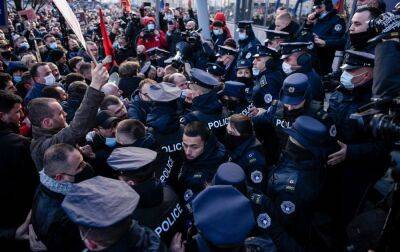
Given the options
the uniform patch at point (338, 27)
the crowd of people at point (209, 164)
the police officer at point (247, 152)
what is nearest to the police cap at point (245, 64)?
the crowd of people at point (209, 164)

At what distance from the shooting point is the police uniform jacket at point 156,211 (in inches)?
89.0

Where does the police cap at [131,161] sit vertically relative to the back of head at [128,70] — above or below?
above

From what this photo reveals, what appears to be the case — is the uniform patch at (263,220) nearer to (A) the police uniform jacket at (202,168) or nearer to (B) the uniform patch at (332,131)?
(A) the police uniform jacket at (202,168)

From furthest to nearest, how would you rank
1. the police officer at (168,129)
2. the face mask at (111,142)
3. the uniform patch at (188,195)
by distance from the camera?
the face mask at (111,142) → the police officer at (168,129) → the uniform patch at (188,195)

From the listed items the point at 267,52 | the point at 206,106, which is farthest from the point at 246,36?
the point at 206,106

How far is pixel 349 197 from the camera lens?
146 inches

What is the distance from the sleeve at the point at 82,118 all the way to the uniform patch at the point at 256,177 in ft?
5.24

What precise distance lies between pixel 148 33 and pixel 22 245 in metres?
7.91

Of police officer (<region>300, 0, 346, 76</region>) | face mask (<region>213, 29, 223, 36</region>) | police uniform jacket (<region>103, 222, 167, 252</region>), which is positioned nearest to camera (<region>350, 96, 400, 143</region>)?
police uniform jacket (<region>103, 222, 167, 252</region>)

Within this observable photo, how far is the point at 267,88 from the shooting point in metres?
4.67

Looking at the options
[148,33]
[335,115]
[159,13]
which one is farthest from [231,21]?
[335,115]

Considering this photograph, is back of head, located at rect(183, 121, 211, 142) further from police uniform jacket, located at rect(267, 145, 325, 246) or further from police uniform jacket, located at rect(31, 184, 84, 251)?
police uniform jacket, located at rect(31, 184, 84, 251)

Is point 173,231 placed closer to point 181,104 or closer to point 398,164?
point 398,164

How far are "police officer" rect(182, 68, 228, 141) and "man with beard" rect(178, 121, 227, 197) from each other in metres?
0.73
